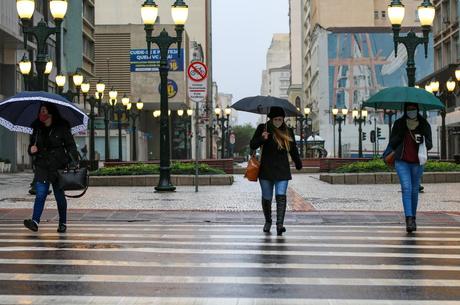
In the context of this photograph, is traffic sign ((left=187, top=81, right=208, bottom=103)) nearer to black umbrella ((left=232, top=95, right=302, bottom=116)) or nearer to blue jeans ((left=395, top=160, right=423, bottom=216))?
black umbrella ((left=232, top=95, right=302, bottom=116))

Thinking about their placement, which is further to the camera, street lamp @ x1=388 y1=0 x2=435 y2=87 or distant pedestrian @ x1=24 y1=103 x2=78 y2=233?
street lamp @ x1=388 y1=0 x2=435 y2=87

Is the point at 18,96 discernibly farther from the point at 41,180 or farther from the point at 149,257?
the point at 149,257

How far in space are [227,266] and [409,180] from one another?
13.5ft

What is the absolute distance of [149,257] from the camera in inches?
323

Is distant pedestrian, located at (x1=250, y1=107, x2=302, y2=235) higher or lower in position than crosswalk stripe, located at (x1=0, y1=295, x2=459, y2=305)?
higher

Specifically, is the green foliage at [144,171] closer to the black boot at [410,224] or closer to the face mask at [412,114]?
the face mask at [412,114]

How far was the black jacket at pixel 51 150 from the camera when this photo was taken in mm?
10211

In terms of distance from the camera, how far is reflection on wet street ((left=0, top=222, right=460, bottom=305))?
20.1 ft

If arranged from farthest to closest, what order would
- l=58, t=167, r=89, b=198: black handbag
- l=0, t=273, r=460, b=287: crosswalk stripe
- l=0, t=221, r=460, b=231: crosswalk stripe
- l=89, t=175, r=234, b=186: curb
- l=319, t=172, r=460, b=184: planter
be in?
l=319, t=172, r=460, b=184: planter < l=89, t=175, r=234, b=186: curb < l=0, t=221, r=460, b=231: crosswalk stripe < l=58, t=167, r=89, b=198: black handbag < l=0, t=273, r=460, b=287: crosswalk stripe

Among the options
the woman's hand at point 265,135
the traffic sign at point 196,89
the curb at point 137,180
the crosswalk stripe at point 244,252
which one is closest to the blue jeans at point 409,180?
the woman's hand at point 265,135

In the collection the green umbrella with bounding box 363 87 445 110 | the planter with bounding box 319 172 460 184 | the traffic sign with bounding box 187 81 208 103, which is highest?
the traffic sign with bounding box 187 81 208 103

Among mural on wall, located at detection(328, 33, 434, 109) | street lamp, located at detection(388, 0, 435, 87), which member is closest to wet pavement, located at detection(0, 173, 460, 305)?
street lamp, located at detection(388, 0, 435, 87)

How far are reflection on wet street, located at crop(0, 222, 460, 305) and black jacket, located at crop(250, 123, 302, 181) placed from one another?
843mm

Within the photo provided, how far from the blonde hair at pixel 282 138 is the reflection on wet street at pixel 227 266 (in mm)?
1235
